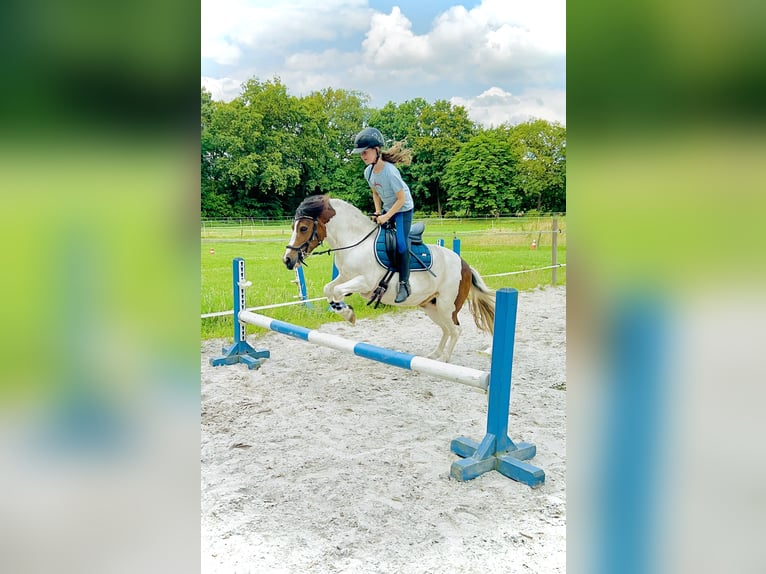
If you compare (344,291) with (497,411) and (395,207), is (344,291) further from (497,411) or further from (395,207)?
(497,411)

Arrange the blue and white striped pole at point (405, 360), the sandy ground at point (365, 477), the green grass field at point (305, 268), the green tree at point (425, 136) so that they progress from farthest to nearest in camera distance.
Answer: the green tree at point (425, 136) < the green grass field at point (305, 268) < the blue and white striped pole at point (405, 360) < the sandy ground at point (365, 477)

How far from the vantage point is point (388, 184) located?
3.38m

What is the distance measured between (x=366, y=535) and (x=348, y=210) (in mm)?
2249

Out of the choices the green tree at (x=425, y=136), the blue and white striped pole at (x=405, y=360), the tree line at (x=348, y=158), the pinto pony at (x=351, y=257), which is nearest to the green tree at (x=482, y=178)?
the tree line at (x=348, y=158)

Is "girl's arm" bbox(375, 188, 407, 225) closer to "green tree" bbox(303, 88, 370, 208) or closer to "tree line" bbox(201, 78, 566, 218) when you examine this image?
"green tree" bbox(303, 88, 370, 208)

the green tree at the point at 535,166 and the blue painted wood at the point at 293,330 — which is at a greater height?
the green tree at the point at 535,166

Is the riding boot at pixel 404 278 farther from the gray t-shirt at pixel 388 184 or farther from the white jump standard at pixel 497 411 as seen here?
the white jump standard at pixel 497 411

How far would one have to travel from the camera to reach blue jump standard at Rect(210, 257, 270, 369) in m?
4.05

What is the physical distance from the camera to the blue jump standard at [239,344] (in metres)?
4.05

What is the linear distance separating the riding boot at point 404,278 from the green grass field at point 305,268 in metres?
1.02

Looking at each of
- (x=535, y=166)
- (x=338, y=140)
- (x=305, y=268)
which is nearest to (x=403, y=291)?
(x=305, y=268)
